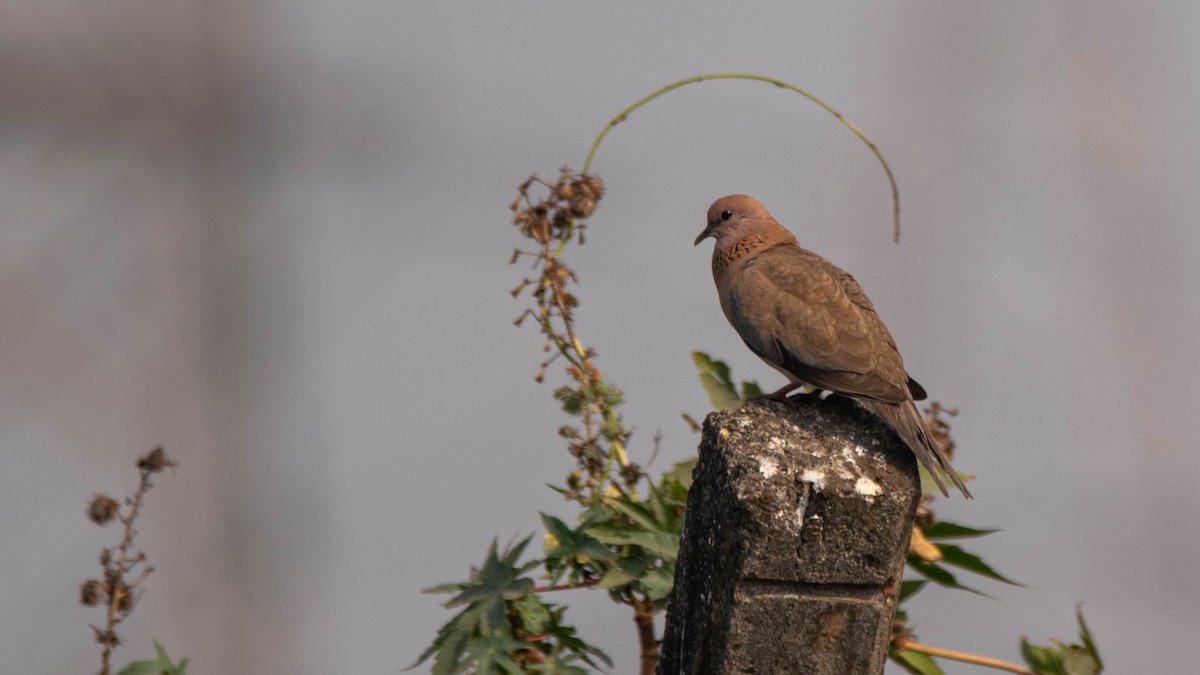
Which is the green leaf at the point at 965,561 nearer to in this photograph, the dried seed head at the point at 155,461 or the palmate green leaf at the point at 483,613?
the palmate green leaf at the point at 483,613

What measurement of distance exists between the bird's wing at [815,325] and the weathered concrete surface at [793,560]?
2.00 ft

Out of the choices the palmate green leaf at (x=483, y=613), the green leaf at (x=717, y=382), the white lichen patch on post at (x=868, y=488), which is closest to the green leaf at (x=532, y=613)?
the palmate green leaf at (x=483, y=613)

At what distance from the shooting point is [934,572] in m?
4.35

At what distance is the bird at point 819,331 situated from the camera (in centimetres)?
374

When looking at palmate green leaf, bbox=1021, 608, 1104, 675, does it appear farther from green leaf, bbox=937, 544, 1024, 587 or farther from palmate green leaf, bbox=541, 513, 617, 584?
palmate green leaf, bbox=541, 513, 617, 584

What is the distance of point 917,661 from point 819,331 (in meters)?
1.23

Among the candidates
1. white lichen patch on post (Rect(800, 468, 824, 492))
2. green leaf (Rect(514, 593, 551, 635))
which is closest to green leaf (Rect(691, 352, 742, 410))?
green leaf (Rect(514, 593, 551, 635))

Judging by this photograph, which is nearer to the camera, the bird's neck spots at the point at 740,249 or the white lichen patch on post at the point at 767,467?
the white lichen patch on post at the point at 767,467

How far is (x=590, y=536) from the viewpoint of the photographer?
14.4 ft

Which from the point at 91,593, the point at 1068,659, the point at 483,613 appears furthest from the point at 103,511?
the point at 1068,659

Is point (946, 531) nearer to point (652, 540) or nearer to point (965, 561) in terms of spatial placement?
point (965, 561)

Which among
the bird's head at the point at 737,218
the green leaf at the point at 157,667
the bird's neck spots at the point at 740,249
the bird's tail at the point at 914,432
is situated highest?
the bird's head at the point at 737,218

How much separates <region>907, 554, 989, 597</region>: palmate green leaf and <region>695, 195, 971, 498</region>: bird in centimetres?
36

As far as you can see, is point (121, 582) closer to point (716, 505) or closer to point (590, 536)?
point (590, 536)
